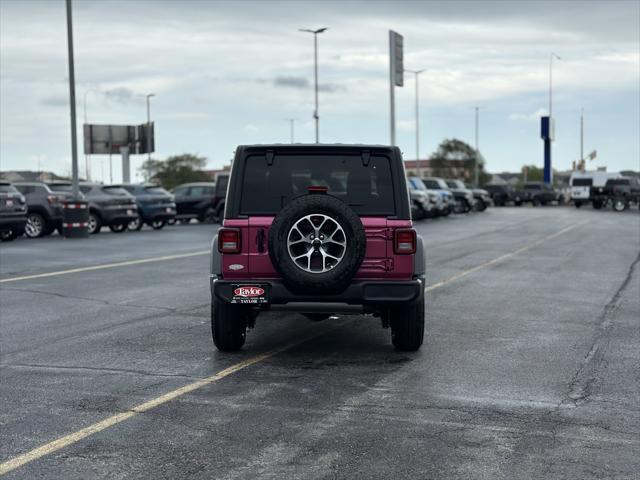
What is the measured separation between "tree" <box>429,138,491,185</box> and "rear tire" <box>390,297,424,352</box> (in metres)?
111

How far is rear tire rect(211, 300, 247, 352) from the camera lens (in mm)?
→ 8305

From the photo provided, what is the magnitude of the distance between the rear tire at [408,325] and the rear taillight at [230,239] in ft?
5.15

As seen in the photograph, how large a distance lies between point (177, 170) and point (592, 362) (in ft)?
386

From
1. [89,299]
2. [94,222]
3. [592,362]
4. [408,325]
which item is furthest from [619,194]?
[408,325]

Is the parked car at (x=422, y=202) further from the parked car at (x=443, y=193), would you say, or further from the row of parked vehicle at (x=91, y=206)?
the row of parked vehicle at (x=91, y=206)

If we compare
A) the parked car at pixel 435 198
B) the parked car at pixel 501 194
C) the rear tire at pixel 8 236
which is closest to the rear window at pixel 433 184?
the parked car at pixel 435 198

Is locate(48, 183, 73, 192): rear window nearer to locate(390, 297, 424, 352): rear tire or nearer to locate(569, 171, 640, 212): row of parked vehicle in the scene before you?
locate(390, 297, 424, 352): rear tire

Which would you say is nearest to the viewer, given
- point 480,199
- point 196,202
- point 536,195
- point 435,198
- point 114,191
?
point 114,191

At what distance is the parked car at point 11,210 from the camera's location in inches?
975

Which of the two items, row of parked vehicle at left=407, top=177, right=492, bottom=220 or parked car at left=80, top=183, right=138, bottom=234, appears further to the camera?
row of parked vehicle at left=407, top=177, right=492, bottom=220

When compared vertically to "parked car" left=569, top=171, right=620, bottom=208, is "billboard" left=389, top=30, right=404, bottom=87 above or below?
above

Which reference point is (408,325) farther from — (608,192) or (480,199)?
(608,192)

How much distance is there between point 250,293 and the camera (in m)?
7.89

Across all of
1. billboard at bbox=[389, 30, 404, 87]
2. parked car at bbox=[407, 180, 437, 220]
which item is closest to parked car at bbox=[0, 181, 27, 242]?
parked car at bbox=[407, 180, 437, 220]
